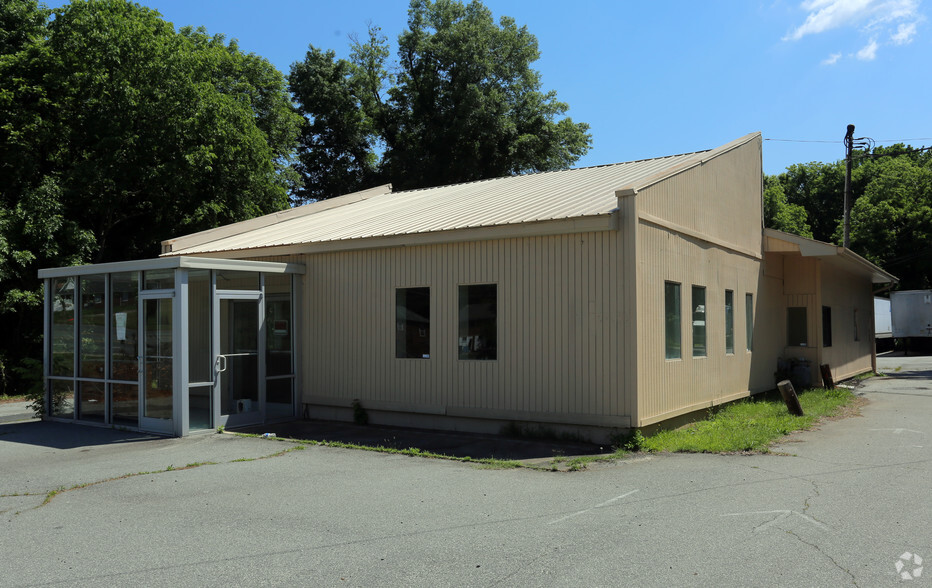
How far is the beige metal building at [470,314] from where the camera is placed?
410 inches

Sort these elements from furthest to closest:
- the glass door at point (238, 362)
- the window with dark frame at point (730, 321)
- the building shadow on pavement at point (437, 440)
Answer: the window with dark frame at point (730, 321) < the glass door at point (238, 362) < the building shadow on pavement at point (437, 440)

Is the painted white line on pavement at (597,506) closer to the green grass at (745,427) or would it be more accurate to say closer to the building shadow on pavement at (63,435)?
the green grass at (745,427)

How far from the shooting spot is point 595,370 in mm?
10312

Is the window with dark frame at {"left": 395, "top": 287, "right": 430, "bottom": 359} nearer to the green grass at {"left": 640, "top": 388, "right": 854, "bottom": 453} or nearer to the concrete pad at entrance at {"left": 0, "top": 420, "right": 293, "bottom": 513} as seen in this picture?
the concrete pad at entrance at {"left": 0, "top": 420, "right": 293, "bottom": 513}

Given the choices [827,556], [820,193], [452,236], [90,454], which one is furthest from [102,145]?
[820,193]

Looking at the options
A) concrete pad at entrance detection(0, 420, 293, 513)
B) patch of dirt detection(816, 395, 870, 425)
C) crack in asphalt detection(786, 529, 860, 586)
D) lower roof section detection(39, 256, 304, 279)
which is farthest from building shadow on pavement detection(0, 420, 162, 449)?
patch of dirt detection(816, 395, 870, 425)

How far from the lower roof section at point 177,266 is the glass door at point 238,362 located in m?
0.52

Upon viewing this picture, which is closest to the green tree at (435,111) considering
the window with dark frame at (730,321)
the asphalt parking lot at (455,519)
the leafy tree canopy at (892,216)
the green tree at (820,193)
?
the leafy tree canopy at (892,216)

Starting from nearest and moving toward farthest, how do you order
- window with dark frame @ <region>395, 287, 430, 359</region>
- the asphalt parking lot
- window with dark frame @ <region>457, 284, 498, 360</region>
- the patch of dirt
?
the asphalt parking lot → window with dark frame @ <region>457, 284, 498, 360</region> → window with dark frame @ <region>395, 287, 430, 359</region> → the patch of dirt

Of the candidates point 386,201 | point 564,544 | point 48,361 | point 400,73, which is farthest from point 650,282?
point 400,73

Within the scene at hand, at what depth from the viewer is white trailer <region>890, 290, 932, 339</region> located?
36.9m

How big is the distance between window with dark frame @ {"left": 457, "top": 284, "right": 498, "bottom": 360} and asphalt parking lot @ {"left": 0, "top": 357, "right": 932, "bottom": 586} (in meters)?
2.43

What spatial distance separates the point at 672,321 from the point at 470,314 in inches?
128

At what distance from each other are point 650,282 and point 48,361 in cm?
1135
